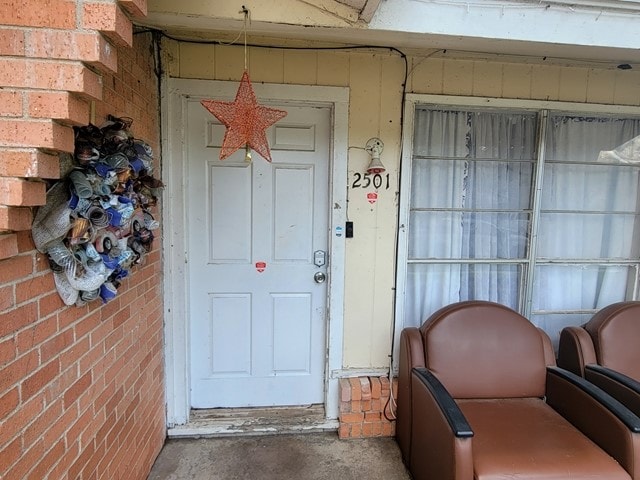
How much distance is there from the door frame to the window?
0.45 meters

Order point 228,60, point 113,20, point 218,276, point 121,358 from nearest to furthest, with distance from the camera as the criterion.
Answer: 1. point 113,20
2. point 121,358
3. point 228,60
4. point 218,276

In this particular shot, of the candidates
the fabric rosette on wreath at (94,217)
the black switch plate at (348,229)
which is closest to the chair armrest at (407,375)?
the black switch plate at (348,229)

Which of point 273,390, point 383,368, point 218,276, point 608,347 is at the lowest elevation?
point 273,390

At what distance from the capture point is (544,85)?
7.43ft

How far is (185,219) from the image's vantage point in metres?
2.15

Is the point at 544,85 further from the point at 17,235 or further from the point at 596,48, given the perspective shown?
the point at 17,235

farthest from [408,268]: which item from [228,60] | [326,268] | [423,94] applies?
[228,60]

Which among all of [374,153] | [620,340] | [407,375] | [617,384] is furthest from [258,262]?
[620,340]

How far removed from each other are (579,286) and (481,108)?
54.8 inches

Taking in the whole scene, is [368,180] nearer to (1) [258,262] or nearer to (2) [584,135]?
(1) [258,262]

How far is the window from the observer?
2.31 m

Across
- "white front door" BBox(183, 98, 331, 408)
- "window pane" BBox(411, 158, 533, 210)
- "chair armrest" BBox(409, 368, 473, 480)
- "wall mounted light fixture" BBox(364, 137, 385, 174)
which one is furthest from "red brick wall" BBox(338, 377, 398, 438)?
"wall mounted light fixture" BBox(364, 137, 385, 174)

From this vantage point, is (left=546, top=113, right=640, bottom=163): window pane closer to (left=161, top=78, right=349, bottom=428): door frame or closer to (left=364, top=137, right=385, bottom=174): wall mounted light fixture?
(left=364, top=137, right=385, bottom=174): wall mounted light fixture

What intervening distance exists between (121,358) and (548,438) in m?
1.92
